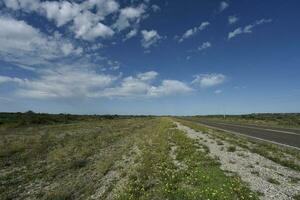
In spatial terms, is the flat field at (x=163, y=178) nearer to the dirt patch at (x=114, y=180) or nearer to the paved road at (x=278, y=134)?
the dirt patch at (x=114, y=180)

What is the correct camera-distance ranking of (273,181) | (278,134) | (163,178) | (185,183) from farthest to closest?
1. (278,134)
2. (163,178)
3. (185,183)
4. (273,181)

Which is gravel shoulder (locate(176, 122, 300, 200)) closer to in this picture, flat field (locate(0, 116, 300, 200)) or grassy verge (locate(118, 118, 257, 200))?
flat field (locate(0, 116, 300, 200))

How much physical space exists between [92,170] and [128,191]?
4749 millimetres

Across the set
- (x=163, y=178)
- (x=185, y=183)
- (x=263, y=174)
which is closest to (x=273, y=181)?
(x=263, y=174)

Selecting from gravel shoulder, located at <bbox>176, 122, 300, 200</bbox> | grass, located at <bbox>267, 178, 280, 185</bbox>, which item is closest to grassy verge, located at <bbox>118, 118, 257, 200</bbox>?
gravel shoulder, located at <bbox>176, 122, 300, 200</bbox>

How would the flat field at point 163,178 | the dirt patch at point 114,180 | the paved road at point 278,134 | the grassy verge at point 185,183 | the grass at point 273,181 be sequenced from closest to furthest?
the grassy verge at point 185,183, the flat field at point 163,178, the grass at point 273,181, the dirt patch at point 114,180, the paved road at point 278,134

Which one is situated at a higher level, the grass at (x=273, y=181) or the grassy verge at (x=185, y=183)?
the grass at (x=273, y=181)

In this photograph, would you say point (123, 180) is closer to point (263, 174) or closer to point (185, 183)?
point (185, 183)

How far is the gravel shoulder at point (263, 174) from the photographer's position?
7.39 m

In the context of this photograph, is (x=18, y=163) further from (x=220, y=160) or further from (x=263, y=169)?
(x=263, y=169)

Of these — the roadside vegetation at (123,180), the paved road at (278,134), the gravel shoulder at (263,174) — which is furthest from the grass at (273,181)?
the paved road at (278,134)

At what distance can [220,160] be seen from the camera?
39.3 feet

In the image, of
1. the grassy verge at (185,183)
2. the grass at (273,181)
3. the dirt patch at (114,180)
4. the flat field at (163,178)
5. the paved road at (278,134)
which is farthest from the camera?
the paved road at (278,134)

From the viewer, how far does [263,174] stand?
30.5 feet
